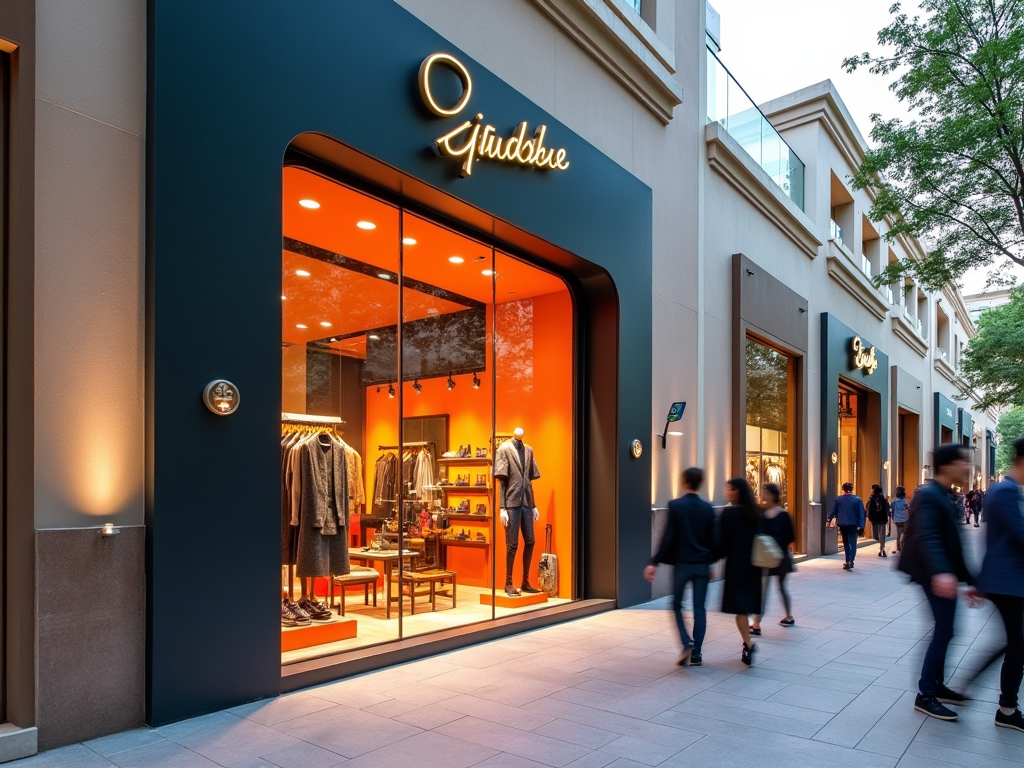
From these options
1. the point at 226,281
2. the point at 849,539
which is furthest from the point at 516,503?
the point at 849,539

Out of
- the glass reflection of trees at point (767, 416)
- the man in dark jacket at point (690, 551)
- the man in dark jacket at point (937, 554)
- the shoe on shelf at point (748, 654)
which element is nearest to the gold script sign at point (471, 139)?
the man in dark jacket at point (690, 551)

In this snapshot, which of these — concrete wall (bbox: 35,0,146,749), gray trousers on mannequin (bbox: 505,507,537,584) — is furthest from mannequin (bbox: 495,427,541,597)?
concrete wall (bbox: 35,0,146,749)

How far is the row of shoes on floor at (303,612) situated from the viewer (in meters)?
6.41

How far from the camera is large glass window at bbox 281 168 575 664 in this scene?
22.0ft

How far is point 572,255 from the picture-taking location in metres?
9.13

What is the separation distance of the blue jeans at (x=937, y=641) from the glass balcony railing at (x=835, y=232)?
15317 millimetres

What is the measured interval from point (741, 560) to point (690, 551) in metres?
0.48

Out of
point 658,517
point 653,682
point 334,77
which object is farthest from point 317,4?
point 658,517

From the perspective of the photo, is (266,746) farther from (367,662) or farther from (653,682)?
(653,682)

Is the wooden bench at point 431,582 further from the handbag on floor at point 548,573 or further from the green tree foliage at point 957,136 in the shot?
the green tree foliage at point 957,136

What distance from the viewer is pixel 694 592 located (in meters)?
6.64

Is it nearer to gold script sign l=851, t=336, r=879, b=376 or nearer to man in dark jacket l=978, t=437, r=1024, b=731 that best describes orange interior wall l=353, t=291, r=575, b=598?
man in dark jacket l=978, t=437, r=1024, b=731

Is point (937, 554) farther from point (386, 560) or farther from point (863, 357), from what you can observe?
point (863, 357)

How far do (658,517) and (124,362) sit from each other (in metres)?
7.64
